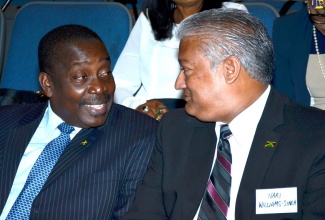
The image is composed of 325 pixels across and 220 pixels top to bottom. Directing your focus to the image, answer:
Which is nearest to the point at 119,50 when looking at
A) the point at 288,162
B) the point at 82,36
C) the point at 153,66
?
the point at 153,66

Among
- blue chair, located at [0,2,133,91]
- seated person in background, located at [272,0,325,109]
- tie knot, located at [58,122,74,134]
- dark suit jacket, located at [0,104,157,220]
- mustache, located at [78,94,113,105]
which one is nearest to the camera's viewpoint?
dark suit jacket, located at [0,104,157,220]

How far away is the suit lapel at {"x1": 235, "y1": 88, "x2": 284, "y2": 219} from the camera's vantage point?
2.39m

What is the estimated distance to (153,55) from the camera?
3.76m

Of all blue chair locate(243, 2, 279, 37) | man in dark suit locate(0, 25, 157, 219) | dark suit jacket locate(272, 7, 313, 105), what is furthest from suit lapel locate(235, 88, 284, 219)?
blue chair locate(243, 2, 279, 37)

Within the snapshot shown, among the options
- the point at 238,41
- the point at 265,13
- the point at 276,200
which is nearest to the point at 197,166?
the point at 276,200

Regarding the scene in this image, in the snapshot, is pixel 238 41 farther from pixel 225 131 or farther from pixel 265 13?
pixel 265 13

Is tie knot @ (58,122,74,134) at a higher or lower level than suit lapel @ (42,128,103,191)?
higher

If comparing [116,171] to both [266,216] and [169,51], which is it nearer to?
[266,216]

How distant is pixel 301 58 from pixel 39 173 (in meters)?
1.53

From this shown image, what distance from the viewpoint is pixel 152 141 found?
2.83m

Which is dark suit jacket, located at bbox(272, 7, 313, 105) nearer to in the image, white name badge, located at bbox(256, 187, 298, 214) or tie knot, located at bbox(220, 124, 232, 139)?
tie knot, located at bbox(220, 124, 232, 139)

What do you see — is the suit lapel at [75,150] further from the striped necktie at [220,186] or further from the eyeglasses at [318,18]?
the eyeglasses at [318,18]

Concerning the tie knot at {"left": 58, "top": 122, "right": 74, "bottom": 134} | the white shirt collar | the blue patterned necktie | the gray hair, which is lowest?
the blue patterned necktie

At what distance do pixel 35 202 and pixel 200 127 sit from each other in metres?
0.78
